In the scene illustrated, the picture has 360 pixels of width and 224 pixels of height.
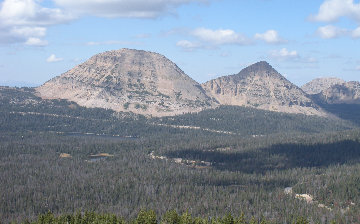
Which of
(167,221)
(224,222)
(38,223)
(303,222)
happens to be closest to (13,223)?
(38,223)

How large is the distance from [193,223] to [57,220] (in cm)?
5035

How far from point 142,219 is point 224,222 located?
1153 inches

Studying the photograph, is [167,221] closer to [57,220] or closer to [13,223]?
[57,220]

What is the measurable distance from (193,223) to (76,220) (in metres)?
43.3

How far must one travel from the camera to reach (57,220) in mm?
188500

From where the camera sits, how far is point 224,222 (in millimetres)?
181000

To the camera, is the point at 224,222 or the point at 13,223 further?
the point at 13,223

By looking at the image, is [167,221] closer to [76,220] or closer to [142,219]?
[142,219]

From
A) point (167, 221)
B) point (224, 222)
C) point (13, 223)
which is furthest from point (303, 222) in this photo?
point (13, 223)

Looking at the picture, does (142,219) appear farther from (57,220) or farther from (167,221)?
(57,220)

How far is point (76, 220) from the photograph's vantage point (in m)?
188

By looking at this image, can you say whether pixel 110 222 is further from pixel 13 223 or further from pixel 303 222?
pixel 303 222

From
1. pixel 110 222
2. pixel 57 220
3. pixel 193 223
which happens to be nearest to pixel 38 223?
pixel 57 220

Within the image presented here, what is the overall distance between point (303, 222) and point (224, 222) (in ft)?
93.0
